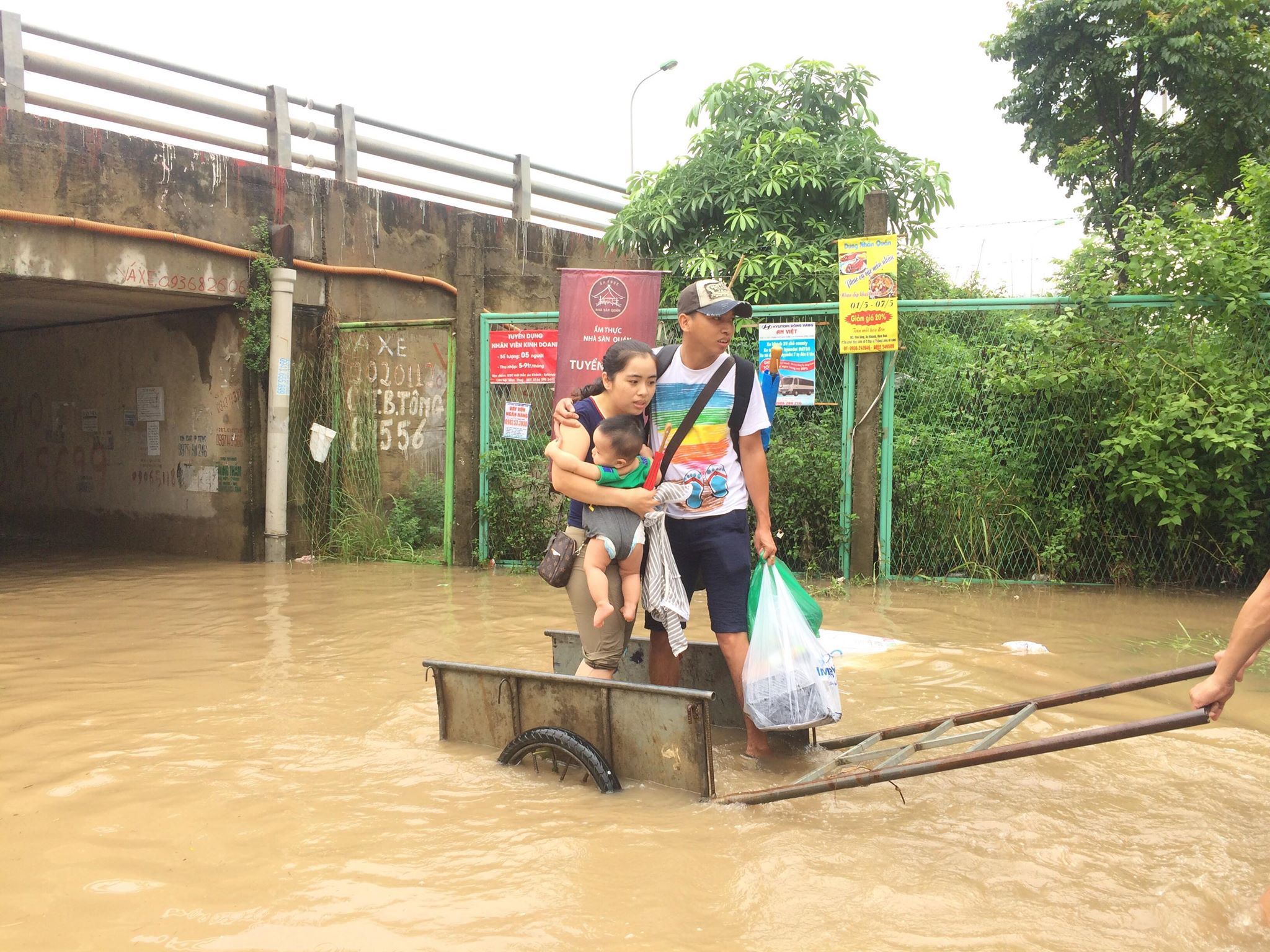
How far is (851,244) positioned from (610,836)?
6047 millimetres

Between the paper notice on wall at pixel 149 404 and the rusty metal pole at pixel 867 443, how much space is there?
25.4ft

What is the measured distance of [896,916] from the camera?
9.20 ft

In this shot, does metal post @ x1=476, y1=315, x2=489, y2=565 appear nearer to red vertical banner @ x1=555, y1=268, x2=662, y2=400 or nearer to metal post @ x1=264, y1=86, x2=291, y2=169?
red vertical banner @ x1=555, y1=268, x2=662, y2=400

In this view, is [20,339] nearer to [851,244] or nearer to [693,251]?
[693,251]

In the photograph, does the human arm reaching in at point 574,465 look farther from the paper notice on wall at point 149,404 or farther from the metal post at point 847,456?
the paper notice on wall at point 149,404

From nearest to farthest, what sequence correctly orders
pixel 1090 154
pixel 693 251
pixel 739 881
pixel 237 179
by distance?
pixel 739 881, pixel 237 179, pixel 693 251, pixel 1090 154

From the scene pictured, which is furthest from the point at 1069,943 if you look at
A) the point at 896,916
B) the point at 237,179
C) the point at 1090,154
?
the point at 1090,154

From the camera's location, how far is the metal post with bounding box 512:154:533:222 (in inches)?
533

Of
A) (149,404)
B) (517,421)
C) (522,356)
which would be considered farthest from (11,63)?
(517,421)

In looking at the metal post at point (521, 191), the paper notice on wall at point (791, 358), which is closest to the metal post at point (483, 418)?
the paper notice on wall at point (791, 358)

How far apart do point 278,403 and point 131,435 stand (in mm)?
2765

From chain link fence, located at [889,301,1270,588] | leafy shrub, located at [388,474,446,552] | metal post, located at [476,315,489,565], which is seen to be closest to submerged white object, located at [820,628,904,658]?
chain link fence, located at [889,301,1270,588]

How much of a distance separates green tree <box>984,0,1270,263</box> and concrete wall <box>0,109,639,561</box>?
388 inches

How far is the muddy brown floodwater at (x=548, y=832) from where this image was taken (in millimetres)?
2740
